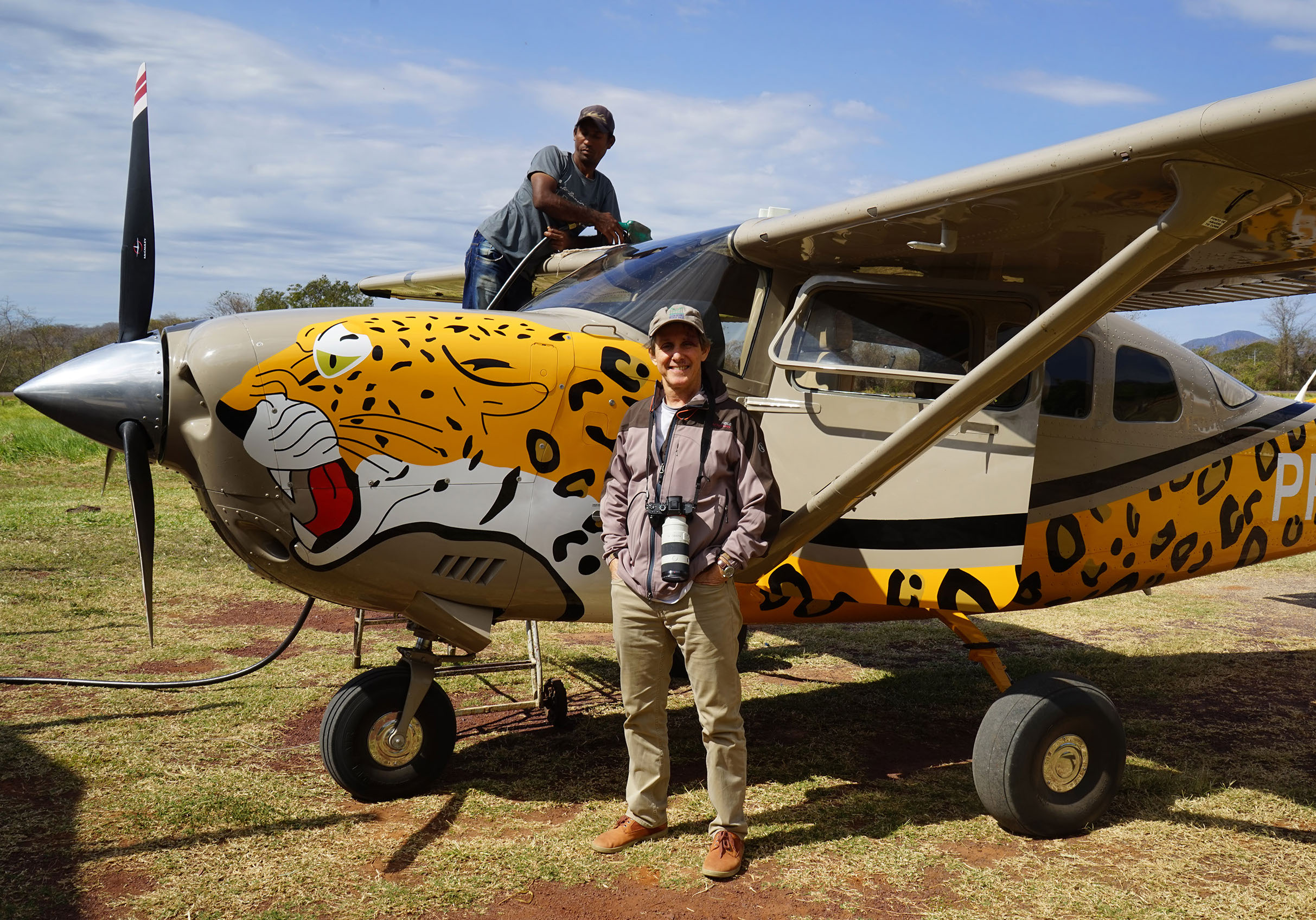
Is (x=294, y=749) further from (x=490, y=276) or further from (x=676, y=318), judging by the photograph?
(x=676, y=318)

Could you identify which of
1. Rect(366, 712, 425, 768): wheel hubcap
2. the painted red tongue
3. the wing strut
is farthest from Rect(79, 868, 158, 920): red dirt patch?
the wing strut

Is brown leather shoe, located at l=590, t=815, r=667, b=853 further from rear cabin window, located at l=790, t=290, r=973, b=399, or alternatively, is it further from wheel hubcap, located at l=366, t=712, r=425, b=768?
rear cabin window, located at l=790, t=290, r=973, b=399

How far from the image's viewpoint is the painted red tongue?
3.81 meters

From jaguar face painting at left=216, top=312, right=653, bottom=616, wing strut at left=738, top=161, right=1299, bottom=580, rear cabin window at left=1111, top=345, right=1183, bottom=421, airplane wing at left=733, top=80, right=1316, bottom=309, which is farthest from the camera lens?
rear cabin window at left=1111, top=345, right=1183, bottom=421

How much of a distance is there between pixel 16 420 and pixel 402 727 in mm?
25471

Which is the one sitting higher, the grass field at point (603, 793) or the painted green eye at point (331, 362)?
the painted green eye at point (331, 362)

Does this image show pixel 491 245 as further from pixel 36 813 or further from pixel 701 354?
pixel 36 813

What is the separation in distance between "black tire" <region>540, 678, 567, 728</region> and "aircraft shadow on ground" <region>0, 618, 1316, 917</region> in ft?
0.22

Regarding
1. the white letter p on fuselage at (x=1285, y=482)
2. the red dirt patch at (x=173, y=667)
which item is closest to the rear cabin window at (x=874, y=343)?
the white letter p on fuselage at (x=1285, y=482)

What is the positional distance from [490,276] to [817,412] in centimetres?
247

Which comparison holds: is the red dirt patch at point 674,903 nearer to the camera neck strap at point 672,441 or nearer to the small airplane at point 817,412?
the small airplane at point 817,412

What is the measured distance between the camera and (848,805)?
4.50 metres

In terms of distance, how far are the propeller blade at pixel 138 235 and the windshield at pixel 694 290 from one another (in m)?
1.73

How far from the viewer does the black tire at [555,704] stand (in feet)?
18.0
